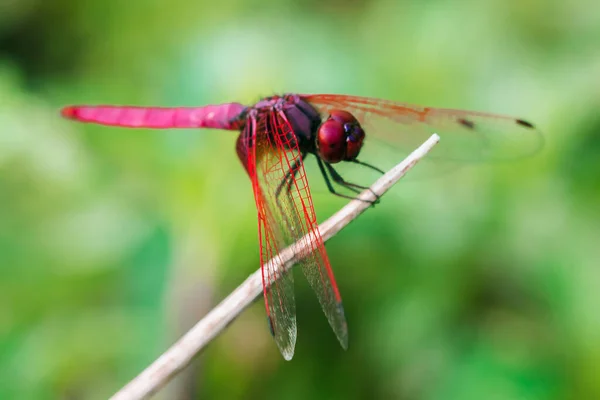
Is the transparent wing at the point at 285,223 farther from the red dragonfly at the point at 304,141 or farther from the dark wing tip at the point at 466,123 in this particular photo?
the dark wing tip at the point at 466,123

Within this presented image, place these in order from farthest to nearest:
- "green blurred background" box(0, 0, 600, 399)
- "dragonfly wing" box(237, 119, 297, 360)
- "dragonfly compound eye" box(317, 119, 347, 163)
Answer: "green blurred background" box(0, 0, 600, 399) < "dragonfly compound eye" box(317, 119, 347, 163) < "dragonfly wing" box(237, 119, 297, 360)

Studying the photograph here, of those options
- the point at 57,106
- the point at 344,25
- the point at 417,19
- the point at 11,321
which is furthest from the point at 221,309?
the point at 344,25

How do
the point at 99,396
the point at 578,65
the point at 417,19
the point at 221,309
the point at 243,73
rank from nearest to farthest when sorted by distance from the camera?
the point at 221,309, the point at 99,396, the point at 578,65, the point at 243,73, the point at 417,19

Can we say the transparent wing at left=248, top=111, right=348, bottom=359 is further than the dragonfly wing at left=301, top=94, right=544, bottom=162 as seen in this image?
No

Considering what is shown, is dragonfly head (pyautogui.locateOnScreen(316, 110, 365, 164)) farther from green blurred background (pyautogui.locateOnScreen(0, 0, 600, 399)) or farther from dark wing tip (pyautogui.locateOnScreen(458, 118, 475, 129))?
dark wing tip (pyautogui.locateOnScreen(458, 118, 475, 129))

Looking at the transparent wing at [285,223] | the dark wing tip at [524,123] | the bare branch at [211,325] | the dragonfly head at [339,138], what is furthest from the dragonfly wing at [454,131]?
the bare branch at [211,325]

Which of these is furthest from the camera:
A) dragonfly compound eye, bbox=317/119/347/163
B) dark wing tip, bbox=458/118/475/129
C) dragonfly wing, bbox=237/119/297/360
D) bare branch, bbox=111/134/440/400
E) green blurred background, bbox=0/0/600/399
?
dark wing tip, bbox=458/118/475/129

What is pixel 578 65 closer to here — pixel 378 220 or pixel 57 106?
pixel 378 220

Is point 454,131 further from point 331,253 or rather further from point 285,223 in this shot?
point 285,223

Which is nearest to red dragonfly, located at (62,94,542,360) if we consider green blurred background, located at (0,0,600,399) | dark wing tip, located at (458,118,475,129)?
dark wing tip, located at (458,118,475,129)
